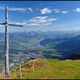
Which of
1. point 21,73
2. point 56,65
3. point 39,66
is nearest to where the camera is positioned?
point 21,73

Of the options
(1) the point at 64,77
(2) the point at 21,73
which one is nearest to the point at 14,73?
(2) the point at 21,73

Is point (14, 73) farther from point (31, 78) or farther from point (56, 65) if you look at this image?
point (56, 65)

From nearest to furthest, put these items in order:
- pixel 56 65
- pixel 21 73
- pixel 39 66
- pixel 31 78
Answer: pixel 31 78 < pixel 21 73 < pixel 39 66 < pixel 56 65

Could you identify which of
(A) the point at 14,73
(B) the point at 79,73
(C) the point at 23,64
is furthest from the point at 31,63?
(B) the point at 79,73

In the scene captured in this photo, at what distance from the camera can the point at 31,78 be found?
23.7 meters

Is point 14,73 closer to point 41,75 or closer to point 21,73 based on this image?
point 21,73

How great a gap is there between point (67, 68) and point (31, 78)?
6.03 m

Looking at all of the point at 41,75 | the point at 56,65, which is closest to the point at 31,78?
the point at 41,75

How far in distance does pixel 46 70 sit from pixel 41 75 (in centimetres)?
248

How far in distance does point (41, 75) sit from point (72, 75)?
2379mm

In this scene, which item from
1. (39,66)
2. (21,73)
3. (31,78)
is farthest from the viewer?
(39,66)

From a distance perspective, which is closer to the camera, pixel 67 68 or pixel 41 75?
pixel 41 75

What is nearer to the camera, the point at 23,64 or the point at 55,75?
the point at 55,75

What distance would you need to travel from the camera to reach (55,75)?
82.4 ft
